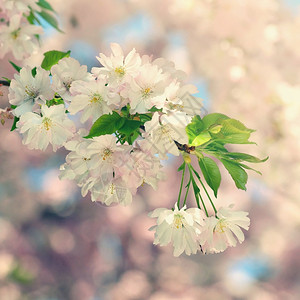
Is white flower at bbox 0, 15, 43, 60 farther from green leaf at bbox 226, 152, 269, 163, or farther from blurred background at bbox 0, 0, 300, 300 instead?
blurred background at bbox 0, 0, 300, 300

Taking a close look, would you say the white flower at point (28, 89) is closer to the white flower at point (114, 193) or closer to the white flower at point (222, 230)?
the white flower at point (114, 193)

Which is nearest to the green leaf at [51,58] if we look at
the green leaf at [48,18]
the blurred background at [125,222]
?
the green leaf at [48,18]

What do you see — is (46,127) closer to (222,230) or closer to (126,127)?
(126,127)

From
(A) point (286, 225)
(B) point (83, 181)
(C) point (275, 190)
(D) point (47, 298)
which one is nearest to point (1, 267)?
(D) point (47, 298)

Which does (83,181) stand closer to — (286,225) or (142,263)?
(142,263)


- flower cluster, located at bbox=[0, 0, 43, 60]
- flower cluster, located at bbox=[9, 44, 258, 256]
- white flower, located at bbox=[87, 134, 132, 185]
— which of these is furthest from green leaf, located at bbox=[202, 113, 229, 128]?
flower cluster, located at bbox=[0, 0, 43, 60]
